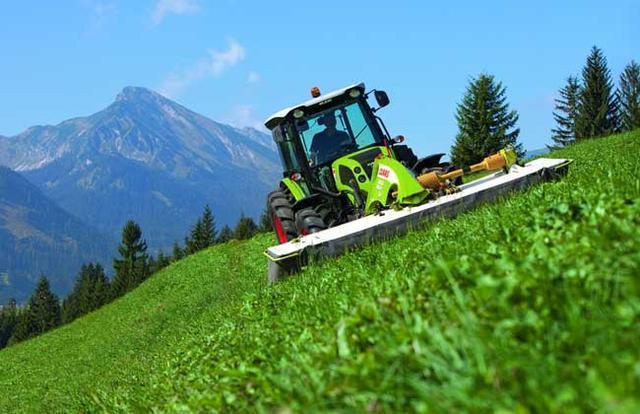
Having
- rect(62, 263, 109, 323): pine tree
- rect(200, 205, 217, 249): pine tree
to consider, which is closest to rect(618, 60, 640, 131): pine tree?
rect(200, 205, 217, 249): pine tree

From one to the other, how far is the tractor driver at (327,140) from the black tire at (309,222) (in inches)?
56.5

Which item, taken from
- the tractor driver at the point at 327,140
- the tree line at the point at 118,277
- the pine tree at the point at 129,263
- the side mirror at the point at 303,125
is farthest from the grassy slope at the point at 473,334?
the pine tree at the point at 129,263

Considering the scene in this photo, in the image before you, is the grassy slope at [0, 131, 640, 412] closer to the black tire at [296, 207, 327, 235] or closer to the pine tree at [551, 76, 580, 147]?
the black tire at [296, 207, 327, 235]

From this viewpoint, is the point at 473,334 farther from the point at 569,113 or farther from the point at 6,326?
the point at 6,326

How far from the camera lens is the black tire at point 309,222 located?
10.9 m

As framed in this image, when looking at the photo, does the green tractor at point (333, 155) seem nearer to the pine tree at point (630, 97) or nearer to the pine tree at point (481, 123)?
the pine tree at point (481, 123)

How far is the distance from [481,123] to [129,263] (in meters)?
64.9

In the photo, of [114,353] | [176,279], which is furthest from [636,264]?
[176,279]

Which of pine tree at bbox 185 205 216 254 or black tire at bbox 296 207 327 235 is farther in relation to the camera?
pine tree at bbox 185 205 216 254

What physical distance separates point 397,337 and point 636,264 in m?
1.06

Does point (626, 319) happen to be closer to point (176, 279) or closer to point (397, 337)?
point (397, 337)

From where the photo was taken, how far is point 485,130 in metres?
60.9

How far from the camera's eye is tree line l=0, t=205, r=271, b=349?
104 meters

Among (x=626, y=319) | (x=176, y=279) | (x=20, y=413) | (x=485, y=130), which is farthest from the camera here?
(x=485, y=130)
